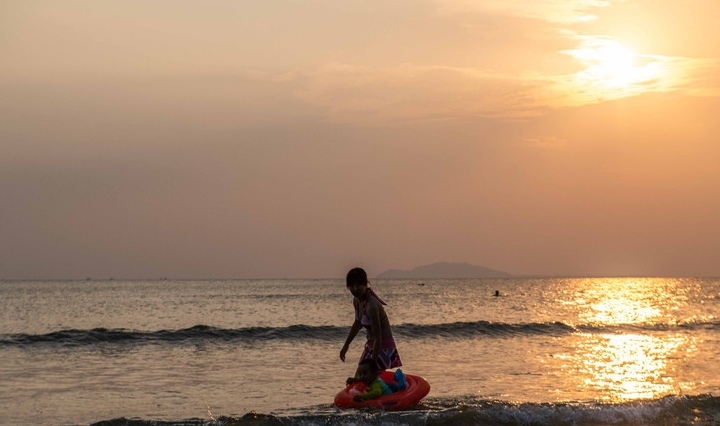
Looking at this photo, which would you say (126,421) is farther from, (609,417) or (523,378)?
(523,378)

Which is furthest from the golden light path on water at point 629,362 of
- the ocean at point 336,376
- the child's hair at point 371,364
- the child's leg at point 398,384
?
the child's hair at point 371,364

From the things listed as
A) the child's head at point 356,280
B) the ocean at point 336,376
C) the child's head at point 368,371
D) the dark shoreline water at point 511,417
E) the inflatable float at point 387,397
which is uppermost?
the child's head at point 356,280

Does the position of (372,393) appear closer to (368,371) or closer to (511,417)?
(368,371)

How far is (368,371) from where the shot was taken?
10.4m

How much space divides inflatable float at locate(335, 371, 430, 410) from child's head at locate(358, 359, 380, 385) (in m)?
0.11

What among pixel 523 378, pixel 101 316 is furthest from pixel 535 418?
pixel 101 316

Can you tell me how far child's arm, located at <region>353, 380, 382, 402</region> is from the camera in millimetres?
10500

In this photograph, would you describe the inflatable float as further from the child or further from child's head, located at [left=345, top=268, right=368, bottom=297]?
child's head, located at [left=345, top=268, right=368, bottom=297]

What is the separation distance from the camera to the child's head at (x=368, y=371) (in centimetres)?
1040

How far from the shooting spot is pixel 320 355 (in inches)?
807

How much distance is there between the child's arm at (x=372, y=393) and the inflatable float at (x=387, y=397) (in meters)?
0.04

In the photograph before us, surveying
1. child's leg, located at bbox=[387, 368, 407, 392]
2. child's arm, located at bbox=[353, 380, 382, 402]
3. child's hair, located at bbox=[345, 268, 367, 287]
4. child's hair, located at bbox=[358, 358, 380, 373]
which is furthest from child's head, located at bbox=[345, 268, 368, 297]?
child's leg, located at bbox=[387, 368, 407, 392]

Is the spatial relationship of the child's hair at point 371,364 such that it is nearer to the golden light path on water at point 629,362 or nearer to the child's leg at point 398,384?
the child's leg at point 398,384

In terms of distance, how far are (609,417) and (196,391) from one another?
7.27 meters
